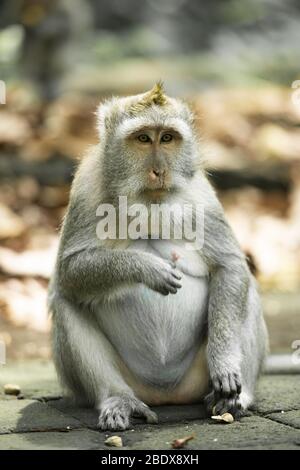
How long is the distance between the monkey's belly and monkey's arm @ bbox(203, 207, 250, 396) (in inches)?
5.0

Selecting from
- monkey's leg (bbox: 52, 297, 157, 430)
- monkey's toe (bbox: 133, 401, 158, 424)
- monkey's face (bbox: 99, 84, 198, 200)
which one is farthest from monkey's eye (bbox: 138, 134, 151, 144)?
monkey's toe (bbox: 133, 401, 158, 424)

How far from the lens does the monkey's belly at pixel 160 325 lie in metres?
6.05

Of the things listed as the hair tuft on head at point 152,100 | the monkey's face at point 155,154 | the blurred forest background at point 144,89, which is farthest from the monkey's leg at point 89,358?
the blurred forest background at point 144,89

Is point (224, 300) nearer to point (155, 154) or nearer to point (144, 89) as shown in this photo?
point (155, 154)

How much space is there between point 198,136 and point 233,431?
2.00m

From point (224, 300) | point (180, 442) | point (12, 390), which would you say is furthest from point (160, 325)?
point (12, 390)

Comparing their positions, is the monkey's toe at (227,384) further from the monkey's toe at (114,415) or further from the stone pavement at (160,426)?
the monkey's toe at (114,415)

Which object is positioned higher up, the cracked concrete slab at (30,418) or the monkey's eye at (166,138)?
the monkey's eye at (166,138)

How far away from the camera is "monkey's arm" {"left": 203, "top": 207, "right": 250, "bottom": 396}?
231 inches

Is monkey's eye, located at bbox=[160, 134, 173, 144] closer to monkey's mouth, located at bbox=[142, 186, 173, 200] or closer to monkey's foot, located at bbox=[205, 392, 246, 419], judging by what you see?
monkey's mouth, located at bbox=[142, 186, 173, 200]

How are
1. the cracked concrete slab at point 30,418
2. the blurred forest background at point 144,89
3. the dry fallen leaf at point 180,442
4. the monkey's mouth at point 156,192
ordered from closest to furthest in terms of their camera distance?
the dry fallen leaf at point 180,442 < the cracked concrete slab at point 30,418 < the monkey's mouth at point 156,192 < the blurred forest background at point 144,89

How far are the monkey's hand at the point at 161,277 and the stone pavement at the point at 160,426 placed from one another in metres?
0.80

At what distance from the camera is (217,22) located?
22469 mm
